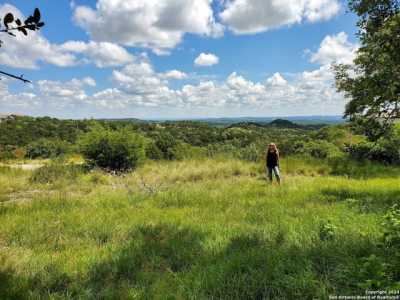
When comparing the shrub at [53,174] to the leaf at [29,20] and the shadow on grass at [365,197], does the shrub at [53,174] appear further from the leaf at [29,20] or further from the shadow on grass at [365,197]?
the leaf at [29,20]

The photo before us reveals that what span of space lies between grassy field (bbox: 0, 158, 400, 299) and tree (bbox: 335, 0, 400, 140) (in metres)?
2.42

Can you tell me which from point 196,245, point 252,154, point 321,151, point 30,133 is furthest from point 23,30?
point 30,133

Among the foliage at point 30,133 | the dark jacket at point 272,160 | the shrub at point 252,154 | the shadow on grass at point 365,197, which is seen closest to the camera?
the shadow on grass at point 365,197

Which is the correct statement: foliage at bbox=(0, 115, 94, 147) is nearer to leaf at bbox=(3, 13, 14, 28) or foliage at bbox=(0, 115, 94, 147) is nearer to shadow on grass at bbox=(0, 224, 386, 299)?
shadow on grass at bbox=(0, 224, 386, 299)

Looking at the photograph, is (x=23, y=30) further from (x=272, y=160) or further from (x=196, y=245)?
(x=272, y=160)

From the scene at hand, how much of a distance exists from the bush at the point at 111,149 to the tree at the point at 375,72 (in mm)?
10728

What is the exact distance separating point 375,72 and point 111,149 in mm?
12419

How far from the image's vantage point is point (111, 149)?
616 inches

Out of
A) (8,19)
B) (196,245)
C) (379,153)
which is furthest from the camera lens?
(379,153)

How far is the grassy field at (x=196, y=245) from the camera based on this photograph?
342 centimetres

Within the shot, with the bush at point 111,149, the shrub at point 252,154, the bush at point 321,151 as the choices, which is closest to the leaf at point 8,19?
the bush at point 111,149

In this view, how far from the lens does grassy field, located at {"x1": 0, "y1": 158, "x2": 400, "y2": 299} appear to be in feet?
11.2

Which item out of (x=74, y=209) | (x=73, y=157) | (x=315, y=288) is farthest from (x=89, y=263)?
(x=73, y=157)

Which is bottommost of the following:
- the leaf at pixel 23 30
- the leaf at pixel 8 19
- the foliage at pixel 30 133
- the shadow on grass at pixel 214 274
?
the foliage at pixel 30 133
